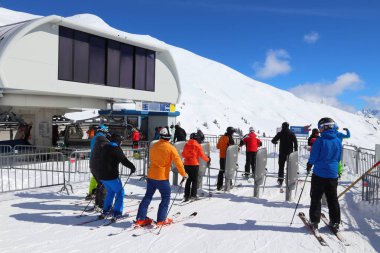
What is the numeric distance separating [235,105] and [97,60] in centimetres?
4980

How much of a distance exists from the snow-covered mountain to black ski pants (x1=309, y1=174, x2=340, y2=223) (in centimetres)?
3813

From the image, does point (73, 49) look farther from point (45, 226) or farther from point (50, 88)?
point (45, 226)

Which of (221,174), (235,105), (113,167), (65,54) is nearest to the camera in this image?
(113,167)

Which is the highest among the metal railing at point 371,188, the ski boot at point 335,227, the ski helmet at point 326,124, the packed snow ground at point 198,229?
the ski helmet at point 326,124

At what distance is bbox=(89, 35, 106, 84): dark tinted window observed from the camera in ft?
55.8

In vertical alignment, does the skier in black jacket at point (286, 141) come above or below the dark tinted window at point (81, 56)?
below

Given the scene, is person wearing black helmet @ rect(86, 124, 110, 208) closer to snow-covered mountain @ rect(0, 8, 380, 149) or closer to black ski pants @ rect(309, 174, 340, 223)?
black ski pants @ rect(309, 174, 340, 223)

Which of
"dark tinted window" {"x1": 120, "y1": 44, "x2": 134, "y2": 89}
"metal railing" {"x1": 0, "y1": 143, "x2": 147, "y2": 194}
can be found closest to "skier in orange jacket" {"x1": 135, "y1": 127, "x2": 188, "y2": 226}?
"metal railing" {"x1": 0, "y1": 143, "x2": 147, "y2": 194}

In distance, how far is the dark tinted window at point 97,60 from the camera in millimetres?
17016

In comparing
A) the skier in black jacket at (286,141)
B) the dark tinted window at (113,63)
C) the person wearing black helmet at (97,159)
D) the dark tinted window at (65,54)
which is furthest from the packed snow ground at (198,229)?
the dark tinted window at (113,63)

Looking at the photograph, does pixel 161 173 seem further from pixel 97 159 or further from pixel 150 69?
pixel 150 69

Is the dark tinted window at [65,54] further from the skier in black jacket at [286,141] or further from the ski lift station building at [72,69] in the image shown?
the skier in black jacket at [286,141]

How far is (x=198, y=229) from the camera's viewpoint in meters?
6.37

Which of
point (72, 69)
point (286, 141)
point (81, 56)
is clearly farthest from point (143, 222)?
point (81, 56)
